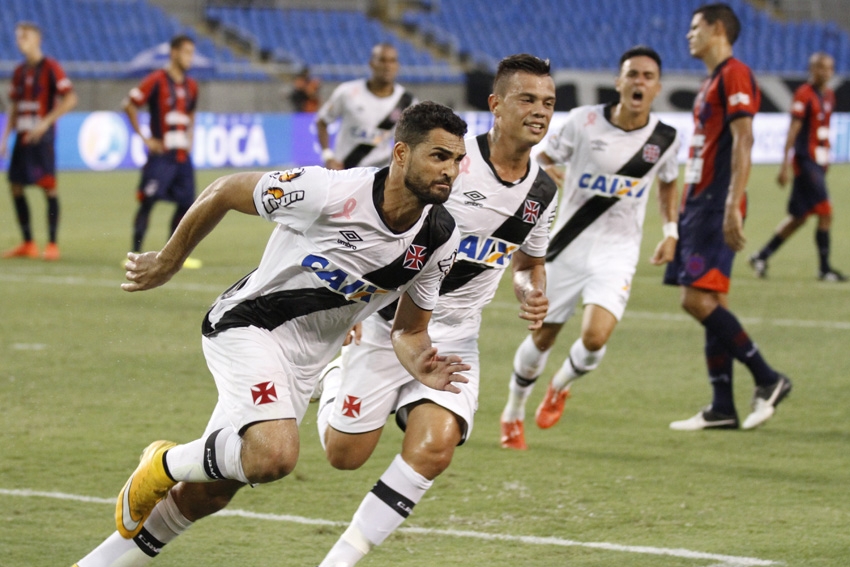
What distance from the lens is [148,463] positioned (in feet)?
14.1

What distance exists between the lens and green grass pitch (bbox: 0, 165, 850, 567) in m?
4.94

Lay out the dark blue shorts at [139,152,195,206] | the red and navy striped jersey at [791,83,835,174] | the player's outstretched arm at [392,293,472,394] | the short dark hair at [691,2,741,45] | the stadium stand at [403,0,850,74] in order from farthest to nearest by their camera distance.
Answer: the stadium stand at [403,0,850,74] → the red and navy striped jersey at [791,83,835,174] → the dark blue shorts at [139,152,195,206] → the short dark hair at [691,2,741,45] → the player's outstretched arm at [392,293,472,394]

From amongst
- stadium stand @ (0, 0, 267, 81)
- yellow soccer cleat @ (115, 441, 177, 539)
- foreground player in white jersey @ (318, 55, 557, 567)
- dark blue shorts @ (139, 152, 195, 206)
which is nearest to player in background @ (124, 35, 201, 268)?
dark blue shorts @ (139, 152, 195, 206)

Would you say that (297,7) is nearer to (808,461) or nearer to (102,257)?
(102,257)

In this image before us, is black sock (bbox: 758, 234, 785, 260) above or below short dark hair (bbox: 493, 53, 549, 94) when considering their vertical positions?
below

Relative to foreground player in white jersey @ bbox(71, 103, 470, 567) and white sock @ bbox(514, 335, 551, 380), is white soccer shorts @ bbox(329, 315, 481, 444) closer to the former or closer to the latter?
foreground player in white jersey @ bbox(71, 103, 470, 567)

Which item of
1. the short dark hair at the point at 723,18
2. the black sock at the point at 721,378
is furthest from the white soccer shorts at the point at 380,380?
the short dark hair at the point at 723,18

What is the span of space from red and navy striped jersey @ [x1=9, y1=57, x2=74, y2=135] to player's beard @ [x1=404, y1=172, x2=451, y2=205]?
10.1 m

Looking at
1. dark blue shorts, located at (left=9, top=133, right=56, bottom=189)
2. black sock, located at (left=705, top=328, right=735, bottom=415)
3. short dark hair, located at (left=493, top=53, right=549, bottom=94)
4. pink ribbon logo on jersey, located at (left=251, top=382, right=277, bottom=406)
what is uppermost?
short dark hair, located at (left=493, top=53, right=549, bottom=94)

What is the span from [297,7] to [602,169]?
28.2m

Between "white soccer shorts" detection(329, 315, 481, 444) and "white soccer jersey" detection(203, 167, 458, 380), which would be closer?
"white soccer jersey" detection(203, 167, 458, 380)

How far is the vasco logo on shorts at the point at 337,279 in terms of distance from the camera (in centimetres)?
432

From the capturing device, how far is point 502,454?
652 centimetres

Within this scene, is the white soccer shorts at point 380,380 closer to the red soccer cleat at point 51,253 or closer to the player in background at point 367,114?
the player in background at point 367,114
